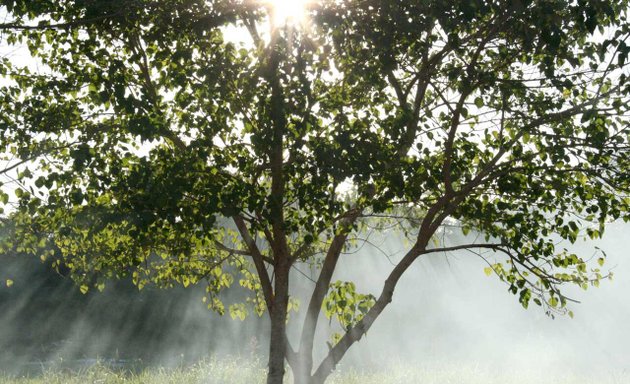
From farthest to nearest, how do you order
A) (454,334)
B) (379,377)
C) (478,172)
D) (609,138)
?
(454,334)
(379,377)
(478,172)
(609,138)

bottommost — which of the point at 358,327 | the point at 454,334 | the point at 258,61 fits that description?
the point at 358,327

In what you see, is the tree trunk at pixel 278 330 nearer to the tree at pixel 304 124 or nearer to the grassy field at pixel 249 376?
the tree at pixel 304 124

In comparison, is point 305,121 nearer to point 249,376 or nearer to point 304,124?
point 304,124

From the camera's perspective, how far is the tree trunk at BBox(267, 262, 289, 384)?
7867mm

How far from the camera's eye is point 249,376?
1301 centimetres

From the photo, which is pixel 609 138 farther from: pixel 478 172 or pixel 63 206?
pixel 63 206

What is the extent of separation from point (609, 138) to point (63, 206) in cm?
493

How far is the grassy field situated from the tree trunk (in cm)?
488

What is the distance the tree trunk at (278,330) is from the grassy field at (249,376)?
4.88 meters

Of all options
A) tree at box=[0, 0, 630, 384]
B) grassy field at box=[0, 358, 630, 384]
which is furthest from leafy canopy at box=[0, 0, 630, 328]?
grassy field at box=[0, 358, 630, 384]

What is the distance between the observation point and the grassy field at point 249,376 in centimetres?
1266

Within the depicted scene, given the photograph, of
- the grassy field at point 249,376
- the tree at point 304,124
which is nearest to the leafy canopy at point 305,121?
the tree at point 304,124

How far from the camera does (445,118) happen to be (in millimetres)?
7488

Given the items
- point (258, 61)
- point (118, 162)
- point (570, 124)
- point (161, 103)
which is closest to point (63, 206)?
point (118, 162)
